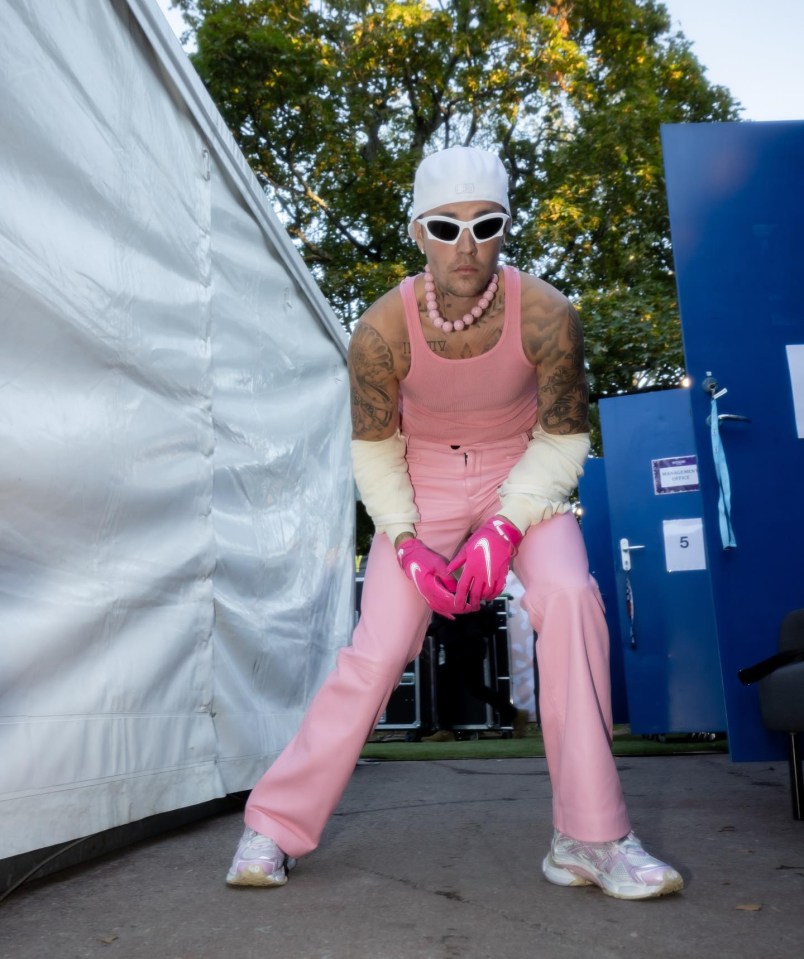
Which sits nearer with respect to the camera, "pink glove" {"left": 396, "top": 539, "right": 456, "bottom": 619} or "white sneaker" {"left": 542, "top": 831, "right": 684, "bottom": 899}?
"white sneaker" {"left": 542, "top": 831, "right": 684, "bottom": 899}

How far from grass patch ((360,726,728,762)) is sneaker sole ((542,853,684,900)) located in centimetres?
422

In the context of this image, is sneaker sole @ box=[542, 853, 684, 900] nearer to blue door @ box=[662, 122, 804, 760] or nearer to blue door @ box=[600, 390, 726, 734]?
blue door @ box=[662, 122, 804, 760]

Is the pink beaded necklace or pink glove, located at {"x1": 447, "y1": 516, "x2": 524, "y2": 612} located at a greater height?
the pink beaded necklace

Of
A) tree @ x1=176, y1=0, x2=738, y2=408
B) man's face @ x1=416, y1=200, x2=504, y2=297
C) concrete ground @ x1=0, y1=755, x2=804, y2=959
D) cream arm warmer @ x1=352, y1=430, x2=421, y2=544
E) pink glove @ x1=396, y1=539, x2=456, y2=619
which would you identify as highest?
tree @ x1=176, y1=0, x2=738, y2=408

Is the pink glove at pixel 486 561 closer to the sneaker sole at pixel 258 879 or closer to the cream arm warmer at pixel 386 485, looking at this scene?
the cream arm warmer at pixel 386 485

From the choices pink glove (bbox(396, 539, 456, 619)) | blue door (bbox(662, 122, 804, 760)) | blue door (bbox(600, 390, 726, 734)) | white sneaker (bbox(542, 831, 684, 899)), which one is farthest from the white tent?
blue door (bbox(600, 390, 726, 734))

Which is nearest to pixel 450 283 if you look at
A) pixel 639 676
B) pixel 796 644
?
pixel 796 644

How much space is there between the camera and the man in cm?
233

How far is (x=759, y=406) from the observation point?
4.23m

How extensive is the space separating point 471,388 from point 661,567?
501 cm

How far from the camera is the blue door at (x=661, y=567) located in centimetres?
693

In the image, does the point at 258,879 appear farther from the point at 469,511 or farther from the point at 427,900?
the point at 469,511

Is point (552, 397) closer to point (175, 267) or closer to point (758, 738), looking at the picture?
point (175, 267)

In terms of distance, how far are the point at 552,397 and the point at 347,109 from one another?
42.2 ft
